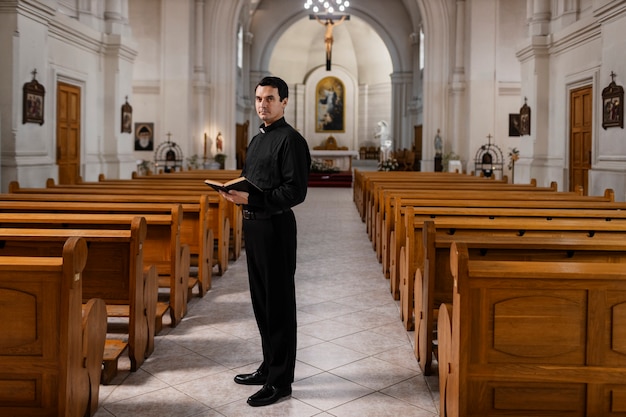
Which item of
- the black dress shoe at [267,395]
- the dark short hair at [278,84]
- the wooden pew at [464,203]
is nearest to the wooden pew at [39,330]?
the black dress shoe at [267,395]

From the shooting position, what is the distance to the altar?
30.3 meters

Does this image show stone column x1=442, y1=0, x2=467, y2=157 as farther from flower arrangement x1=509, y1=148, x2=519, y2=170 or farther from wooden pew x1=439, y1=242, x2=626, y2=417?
wooden pew x1=439, y1=242, x2=626, y2=417

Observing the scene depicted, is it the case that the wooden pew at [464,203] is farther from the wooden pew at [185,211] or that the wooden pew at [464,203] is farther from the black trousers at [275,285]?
the black trousers at [275,285]

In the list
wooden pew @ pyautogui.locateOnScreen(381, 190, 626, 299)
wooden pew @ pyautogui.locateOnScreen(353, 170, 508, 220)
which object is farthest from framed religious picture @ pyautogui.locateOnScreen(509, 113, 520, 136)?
wooden pew @ pyautogui.locateOnScreen(381, 190, 626, 299)

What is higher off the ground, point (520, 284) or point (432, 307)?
point (520, 284)

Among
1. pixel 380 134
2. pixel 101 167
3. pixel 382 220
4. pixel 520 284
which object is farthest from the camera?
pixel 380 134

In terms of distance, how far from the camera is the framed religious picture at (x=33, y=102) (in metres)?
10.5

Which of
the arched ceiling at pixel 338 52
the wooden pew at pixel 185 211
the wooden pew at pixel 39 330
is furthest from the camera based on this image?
the arched ceiling at pixel 338 52

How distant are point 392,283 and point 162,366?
301cm

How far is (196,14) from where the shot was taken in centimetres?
2330

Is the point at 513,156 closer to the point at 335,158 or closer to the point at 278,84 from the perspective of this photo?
the point at 335,158

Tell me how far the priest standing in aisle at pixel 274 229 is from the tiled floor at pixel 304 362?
0.79 feet

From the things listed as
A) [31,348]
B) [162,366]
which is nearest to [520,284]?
[31,348]

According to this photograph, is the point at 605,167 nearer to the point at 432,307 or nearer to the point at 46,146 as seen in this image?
the point at 432,307
